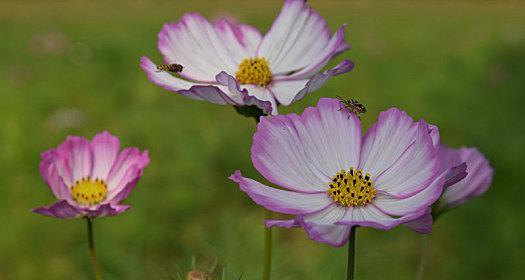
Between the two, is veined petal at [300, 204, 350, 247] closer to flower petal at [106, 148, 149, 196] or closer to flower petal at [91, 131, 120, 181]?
flower petal at [106, 148, 149, 196]

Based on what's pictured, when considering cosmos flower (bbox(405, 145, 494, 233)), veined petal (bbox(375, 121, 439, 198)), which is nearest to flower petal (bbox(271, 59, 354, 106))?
veined petal (bbox(375, 121, 439, 198))

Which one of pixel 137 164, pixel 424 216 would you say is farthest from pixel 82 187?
pixel 424 216

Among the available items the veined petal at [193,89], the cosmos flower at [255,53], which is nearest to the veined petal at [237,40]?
the cosmos flower at [255,53]

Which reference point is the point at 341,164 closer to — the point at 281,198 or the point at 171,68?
the point at 281,198

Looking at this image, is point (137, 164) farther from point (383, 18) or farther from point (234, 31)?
point (383, 18)

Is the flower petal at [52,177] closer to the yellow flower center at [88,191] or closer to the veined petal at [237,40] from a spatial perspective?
the yellow flower center at [88,191]

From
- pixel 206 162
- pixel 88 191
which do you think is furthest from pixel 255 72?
pixel 206 162
